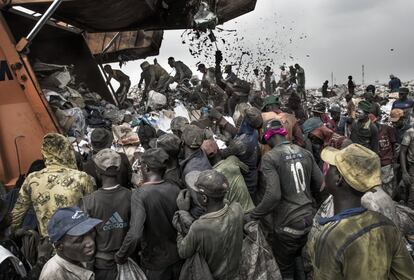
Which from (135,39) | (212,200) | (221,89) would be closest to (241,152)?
(212,200)

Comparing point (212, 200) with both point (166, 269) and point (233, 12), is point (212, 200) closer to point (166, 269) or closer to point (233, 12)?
point (166, 269)

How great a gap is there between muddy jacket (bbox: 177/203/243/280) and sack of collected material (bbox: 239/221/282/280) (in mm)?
324

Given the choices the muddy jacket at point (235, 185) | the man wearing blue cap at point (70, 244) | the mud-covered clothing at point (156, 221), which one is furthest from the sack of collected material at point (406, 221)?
the man wearing blue cap at point (70, 244)

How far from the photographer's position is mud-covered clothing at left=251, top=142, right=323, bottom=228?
330cm

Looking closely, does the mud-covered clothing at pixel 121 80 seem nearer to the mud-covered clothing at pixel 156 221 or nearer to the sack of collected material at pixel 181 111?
the sack of collected material at pixel 181 111

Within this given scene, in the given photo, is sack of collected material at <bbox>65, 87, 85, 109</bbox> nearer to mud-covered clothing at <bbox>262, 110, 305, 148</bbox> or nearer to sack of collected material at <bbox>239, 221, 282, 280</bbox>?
mud-covered clothing at <bbox>262, 110, 305, 148</bbox>

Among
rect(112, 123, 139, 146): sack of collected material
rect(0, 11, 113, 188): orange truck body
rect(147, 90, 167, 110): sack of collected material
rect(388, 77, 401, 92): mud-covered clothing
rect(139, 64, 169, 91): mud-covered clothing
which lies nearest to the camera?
rect(0, 11, 113, 188): orange truck body

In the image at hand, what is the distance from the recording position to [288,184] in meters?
3.34

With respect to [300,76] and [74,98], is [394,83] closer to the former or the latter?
[300,76]

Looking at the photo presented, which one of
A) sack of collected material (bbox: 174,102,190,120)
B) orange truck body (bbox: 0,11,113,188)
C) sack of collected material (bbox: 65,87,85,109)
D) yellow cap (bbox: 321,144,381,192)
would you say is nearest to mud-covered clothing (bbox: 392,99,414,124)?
sack of collected material (bbox: 174,102,190,120)

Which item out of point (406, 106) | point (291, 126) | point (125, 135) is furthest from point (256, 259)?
point (406, 106)

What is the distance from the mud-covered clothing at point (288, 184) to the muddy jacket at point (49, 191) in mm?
1369

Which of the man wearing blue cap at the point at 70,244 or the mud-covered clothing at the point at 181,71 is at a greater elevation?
the mud-covered clothing at the point at 181,71

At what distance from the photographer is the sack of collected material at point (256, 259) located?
124 inches
